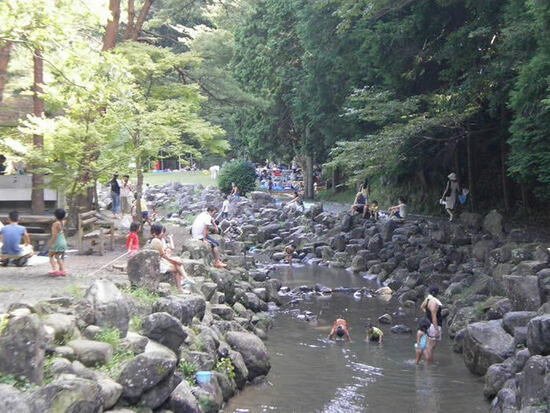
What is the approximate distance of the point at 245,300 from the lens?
20359 mm

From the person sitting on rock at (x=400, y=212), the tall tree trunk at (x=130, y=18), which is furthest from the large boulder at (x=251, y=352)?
the person sitting on rock at (x=400, y=212)

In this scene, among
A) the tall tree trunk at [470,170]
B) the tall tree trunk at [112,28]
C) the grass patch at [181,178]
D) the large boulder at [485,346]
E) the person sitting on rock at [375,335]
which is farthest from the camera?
the grass patch at [181,178]

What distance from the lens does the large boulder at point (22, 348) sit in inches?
361

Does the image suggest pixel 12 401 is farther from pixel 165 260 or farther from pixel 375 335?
pixel 375 335

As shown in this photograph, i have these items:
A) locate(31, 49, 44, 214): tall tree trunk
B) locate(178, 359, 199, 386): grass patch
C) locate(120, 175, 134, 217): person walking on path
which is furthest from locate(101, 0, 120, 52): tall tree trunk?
locate(178, 359, 199, 386): grass patch

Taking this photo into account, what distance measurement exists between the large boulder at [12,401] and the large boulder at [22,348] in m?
0.63

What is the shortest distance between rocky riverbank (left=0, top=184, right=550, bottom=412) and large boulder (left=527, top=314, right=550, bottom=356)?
0.02 meters

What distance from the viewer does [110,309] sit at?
38.2ft

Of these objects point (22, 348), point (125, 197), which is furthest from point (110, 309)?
point (125, 197)

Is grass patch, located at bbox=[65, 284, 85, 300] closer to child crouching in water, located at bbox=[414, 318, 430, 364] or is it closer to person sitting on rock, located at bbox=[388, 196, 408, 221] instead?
child crouching in water, located at bbox=[414, 318, 430, 364]

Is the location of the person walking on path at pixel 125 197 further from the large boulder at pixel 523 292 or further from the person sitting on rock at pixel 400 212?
the large boulder at pixel 523 292

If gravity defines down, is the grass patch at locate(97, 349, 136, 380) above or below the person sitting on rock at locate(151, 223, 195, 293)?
below

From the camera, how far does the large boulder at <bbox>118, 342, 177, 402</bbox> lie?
10.4m

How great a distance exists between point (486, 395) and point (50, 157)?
12.4 m
